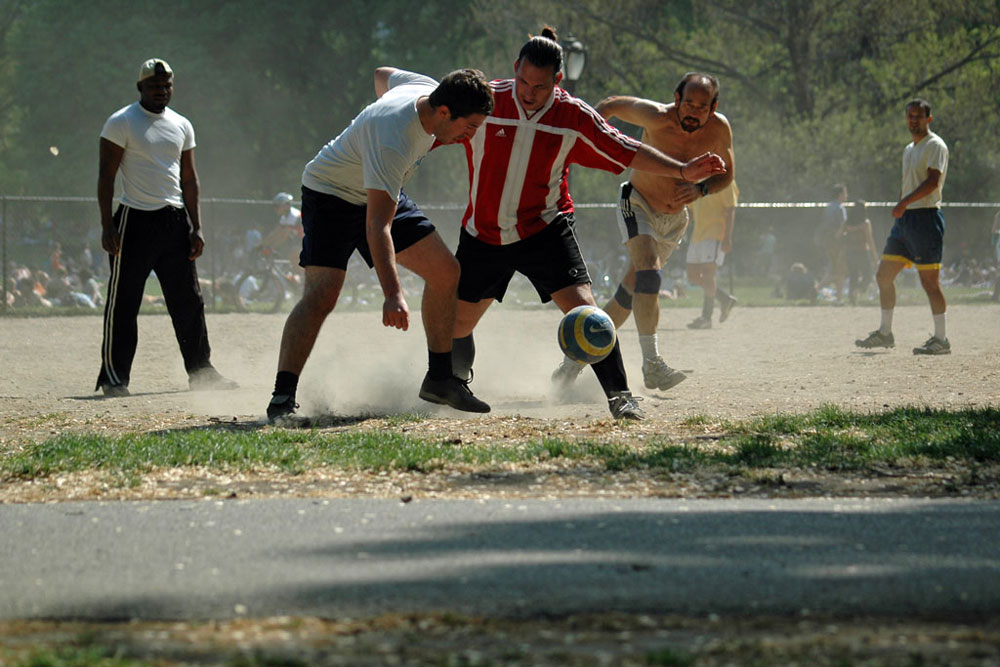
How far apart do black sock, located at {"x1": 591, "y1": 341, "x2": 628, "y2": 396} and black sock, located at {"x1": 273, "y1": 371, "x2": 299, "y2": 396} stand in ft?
5.74

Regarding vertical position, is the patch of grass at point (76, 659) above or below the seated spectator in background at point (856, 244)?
below

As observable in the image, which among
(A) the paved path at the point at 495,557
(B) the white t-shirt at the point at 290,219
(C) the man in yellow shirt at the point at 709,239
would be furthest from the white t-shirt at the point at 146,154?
(B) the white t-shirt at the point at 290,219

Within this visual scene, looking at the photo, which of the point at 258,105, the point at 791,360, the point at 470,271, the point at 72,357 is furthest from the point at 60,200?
the point at 258,105

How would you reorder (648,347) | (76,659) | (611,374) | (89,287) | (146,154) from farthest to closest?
(89,287)
(146,154)
(648,347)
(611,374)
(76,659)

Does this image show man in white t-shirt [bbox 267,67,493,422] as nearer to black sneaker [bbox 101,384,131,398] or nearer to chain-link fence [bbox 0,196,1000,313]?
black sneaker [bbox 101,384,131,398]

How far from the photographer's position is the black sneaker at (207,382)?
9.95 m

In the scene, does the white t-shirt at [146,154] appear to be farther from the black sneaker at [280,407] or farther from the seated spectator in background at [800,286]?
the seated spectator in background at [800,286]

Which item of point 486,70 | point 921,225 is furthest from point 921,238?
point 486,70

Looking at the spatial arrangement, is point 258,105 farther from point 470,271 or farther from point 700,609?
point 700,609

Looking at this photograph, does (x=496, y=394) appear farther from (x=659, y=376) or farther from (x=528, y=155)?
(x=528, y=155)

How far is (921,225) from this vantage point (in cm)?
1288

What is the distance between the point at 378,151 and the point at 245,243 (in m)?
19.0

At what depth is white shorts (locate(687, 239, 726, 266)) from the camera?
16516 millimetres

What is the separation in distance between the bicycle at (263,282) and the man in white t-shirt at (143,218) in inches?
421
